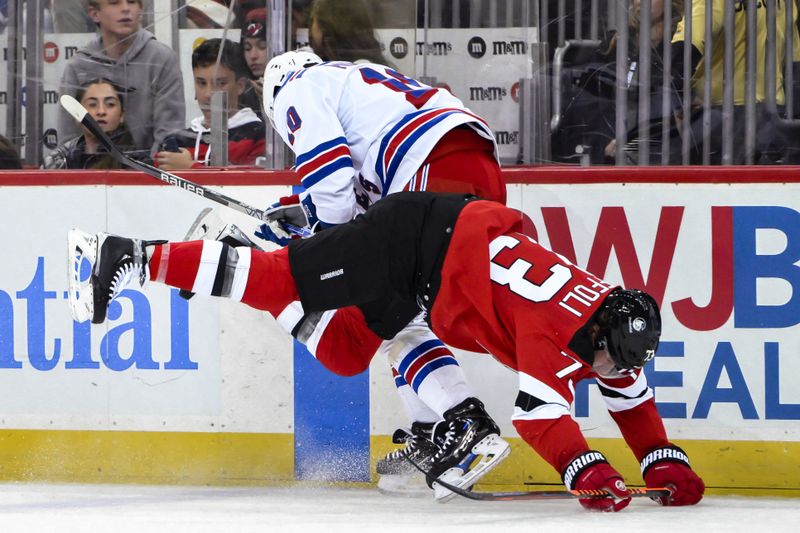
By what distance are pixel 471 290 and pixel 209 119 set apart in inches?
48.6

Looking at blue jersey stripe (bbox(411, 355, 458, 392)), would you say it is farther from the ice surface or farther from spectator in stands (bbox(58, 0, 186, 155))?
spectator in stands (bbox(58, 0, 186, 155))

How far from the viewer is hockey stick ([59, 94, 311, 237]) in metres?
3.37

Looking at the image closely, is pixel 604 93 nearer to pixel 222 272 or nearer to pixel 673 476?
pixel 673 476

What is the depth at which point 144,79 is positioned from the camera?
12.2 feet

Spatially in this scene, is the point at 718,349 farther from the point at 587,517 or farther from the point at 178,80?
the point at 178,80

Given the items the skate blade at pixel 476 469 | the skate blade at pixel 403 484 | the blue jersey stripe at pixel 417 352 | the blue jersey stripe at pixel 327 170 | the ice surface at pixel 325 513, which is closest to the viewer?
the ice surface at pixel 325 513

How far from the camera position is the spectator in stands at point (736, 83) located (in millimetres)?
3422

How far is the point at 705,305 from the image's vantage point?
337 cm

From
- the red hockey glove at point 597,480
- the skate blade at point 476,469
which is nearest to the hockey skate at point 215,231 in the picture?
the skate blade at point 476,469

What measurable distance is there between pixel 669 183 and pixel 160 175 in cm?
145

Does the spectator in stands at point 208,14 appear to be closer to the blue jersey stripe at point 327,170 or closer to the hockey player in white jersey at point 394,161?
the hockey player in white jersey at point 394,161

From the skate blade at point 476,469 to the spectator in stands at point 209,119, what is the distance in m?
1.21

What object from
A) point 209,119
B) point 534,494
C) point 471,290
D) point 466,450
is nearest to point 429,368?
point 466,450

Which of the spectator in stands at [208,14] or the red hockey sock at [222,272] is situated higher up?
the spectator in stands at [208,14]
